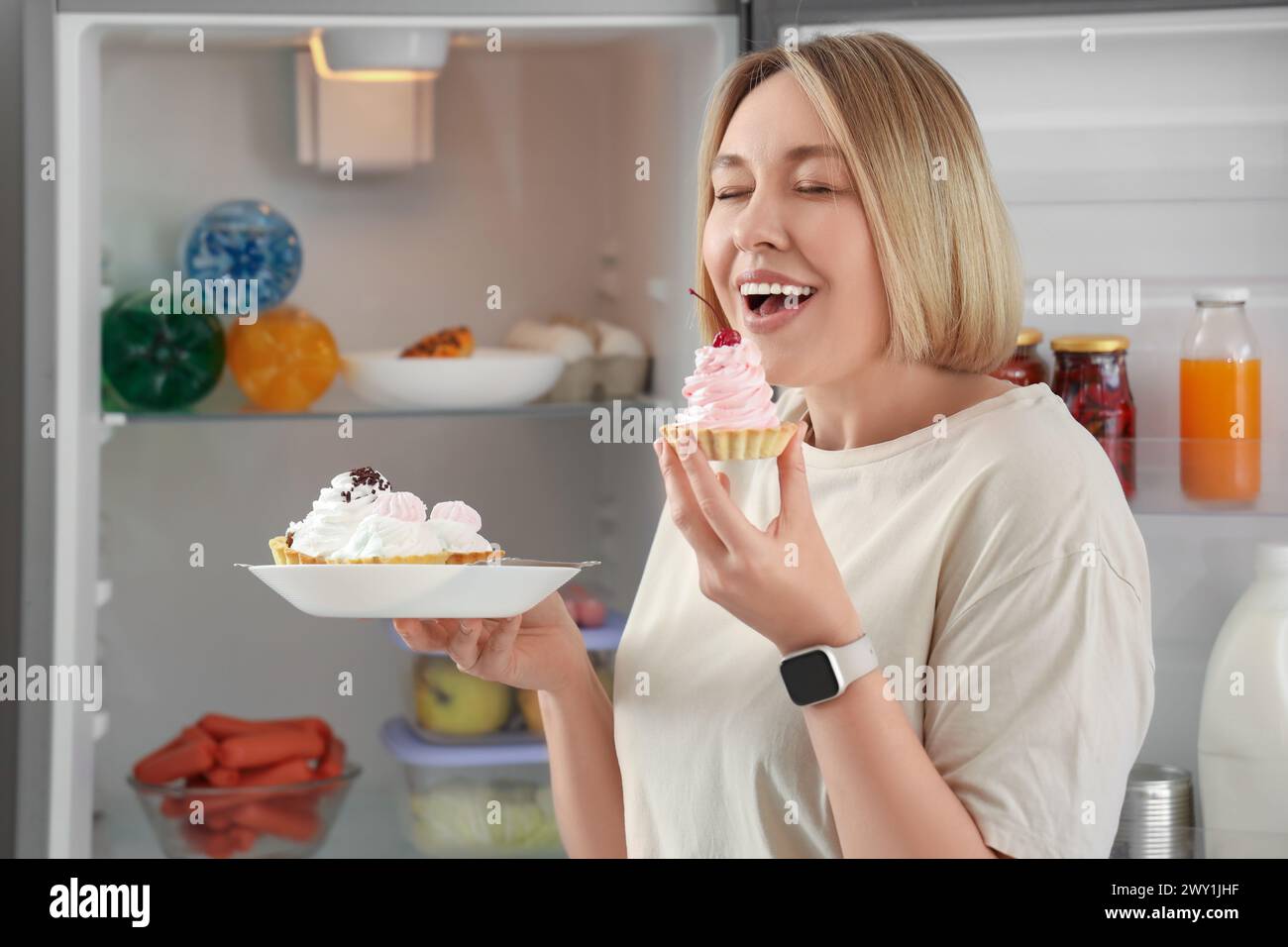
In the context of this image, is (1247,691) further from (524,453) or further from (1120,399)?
(524,453)

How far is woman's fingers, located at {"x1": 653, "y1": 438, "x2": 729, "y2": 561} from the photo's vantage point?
32.3 inches

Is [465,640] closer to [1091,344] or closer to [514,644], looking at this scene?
[514,644]

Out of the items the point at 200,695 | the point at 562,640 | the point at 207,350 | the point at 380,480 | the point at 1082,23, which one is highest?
the point at 1082,23

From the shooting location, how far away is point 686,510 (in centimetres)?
82

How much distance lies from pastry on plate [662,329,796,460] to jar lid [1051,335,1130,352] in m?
0.54

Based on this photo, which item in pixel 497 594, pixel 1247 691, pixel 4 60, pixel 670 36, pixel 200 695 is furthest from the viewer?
pixel 200 695

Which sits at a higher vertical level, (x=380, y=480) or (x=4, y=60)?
(x=4, y=60)

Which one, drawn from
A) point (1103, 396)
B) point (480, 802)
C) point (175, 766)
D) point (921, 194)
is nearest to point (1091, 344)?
point (1103, 396)

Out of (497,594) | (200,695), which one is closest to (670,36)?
(497,594)

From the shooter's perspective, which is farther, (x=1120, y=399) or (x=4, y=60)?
(x=4, y=60)

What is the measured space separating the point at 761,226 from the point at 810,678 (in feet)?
1.05

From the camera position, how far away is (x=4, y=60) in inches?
69.1

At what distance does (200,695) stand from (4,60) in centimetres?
89

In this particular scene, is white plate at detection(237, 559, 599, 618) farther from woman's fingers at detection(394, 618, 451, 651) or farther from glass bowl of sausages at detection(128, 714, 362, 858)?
glass bowl of sausages at detection(128, 714, 362, 858)
